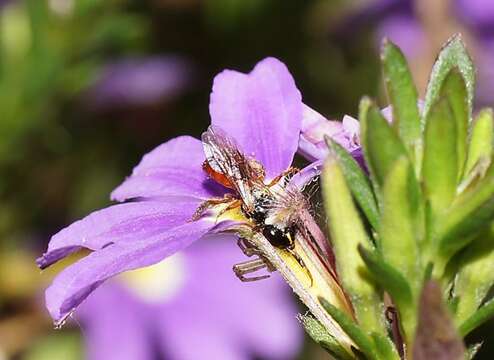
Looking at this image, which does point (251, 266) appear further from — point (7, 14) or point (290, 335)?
point (7, 14)

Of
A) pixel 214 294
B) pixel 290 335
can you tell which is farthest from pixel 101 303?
pixel 290 335

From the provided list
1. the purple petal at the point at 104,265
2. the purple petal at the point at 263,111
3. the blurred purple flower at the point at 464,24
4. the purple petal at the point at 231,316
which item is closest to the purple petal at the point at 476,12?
the blurred purple flower at the point at 464,24

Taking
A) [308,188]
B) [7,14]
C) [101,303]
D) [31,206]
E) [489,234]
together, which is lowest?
[489,234]

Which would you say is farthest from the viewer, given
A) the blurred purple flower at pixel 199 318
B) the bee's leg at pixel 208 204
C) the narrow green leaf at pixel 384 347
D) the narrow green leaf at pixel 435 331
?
the blurred purple flower at pixel 199 318

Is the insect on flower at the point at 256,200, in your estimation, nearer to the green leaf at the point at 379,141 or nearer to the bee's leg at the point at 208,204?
the bee's leg at the point at 208,204

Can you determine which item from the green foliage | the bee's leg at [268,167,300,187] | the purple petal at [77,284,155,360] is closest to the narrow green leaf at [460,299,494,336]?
the green foliage

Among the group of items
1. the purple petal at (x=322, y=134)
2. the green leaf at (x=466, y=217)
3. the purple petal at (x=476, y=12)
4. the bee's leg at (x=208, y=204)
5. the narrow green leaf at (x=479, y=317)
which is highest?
the purple petal at (x=476, y=12)
